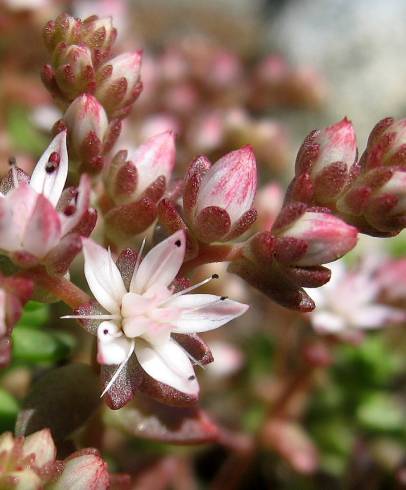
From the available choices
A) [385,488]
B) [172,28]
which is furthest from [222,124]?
[172,28]

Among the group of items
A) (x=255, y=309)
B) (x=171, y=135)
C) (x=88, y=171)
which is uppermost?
(x=171, y=135)

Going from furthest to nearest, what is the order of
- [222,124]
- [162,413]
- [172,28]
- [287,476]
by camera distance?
[172,28], [222,124], [287,476], [162,413]

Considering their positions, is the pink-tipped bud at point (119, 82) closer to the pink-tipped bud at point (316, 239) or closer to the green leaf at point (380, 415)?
the pink-tipped bud at point (316, 239)

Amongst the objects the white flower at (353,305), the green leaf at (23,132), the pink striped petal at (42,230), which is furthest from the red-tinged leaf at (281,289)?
the green leaf at (23,132)

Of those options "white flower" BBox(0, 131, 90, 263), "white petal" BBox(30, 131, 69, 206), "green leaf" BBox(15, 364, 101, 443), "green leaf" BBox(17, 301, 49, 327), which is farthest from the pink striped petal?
"green leaf" BBox(17, 301, 49, 327)

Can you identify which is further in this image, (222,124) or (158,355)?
(222,124)

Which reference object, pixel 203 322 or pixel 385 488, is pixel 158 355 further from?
pixel 385 488

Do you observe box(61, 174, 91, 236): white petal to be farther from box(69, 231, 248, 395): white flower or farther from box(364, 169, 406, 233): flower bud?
box(364, 169, 406, 233): flower bud

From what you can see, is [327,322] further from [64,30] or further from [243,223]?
[64,30]
